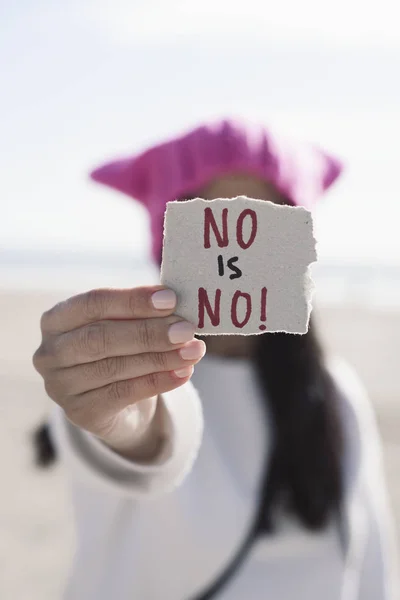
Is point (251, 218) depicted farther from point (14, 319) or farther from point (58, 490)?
point (14, 319)

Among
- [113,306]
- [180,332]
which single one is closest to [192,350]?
→ [180,332]

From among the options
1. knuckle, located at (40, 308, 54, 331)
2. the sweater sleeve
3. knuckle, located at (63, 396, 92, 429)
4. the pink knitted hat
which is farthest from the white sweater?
the pink knitted hat

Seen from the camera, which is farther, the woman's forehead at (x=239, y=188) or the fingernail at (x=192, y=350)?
the woman's forehead at (x=239, y=188)

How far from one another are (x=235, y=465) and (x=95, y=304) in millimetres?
976

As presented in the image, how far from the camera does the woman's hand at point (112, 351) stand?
102 centimetres

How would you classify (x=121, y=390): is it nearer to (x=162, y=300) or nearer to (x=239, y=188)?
(x=162, y=300)

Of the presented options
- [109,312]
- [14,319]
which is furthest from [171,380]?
[14,319]

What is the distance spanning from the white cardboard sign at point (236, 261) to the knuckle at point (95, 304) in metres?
0.10

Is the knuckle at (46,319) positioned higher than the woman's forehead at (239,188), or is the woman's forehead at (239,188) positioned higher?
the woman's forehead at (239,188)

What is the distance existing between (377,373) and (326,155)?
18.2 feet

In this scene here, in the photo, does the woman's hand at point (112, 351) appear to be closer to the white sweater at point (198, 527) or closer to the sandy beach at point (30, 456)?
the white sweater at point (198, 527)

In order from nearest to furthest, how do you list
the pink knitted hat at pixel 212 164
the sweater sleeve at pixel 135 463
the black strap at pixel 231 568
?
the sweater sleeve at pixel 135 463 → the black strap at pixel 231 568 → the pink knitted hat at pixel 212 164

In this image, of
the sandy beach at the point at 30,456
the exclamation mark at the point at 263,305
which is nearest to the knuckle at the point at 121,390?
the exclamation mark at the point at 263,305

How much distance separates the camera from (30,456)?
14.3ft
